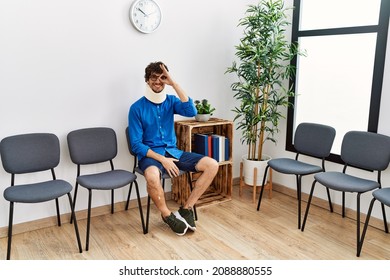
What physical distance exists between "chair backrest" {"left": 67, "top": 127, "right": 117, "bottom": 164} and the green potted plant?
4.29ft

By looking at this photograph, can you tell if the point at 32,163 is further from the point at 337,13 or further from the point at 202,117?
the point at 337,13

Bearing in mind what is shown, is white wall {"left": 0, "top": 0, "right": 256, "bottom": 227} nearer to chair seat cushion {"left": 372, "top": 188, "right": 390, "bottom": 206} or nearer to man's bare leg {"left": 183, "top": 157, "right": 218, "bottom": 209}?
man's bare leg {"left": 183, "top": 157, "right": 218, "bottom": 209}

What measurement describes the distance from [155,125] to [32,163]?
1.01 m

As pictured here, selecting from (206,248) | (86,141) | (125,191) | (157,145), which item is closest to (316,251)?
(206,248)

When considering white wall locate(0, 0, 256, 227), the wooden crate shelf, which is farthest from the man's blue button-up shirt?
white wall locate(0, 0, 256, 227)

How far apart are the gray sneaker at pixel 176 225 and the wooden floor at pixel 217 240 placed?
50 mm

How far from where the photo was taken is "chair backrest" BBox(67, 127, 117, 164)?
9.65ft

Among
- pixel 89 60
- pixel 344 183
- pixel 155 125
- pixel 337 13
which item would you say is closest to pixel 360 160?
pixel 344 183

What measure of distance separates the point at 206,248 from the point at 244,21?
86.8 inches

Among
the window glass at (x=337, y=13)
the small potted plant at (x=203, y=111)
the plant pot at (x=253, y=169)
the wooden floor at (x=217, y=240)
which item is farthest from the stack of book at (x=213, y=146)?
the window glass at (x=337, y=13)

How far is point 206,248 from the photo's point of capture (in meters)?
2.67

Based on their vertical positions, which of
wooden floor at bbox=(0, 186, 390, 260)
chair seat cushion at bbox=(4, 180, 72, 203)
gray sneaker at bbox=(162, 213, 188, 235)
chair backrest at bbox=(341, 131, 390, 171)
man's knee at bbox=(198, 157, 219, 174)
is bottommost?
wooden floor at bbox=(0, 186, 390, 260)

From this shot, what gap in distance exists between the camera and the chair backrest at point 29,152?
8.73ft
